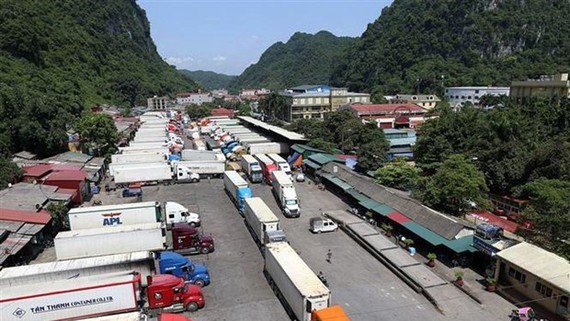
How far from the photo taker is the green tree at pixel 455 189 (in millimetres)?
27297

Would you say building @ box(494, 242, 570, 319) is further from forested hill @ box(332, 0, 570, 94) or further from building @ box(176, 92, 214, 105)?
building @ box(176, 92, 214, 105)

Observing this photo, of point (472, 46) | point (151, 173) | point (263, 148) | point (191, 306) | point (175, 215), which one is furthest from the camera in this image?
point (472, 46)

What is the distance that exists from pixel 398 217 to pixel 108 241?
18681 millimetres

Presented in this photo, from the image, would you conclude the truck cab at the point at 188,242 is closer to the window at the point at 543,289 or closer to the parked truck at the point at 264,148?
the window at the point at 543,289

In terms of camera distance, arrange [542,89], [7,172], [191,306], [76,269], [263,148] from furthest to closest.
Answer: [542,89], [263,148], [7,172], [76,269], [191,306]

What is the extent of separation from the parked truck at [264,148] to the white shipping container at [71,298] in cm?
3464

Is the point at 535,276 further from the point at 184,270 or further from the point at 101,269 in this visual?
the point at 101,269

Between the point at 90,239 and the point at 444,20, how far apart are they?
6202 inches

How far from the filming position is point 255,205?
86.4ft

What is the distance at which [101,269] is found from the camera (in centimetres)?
1783

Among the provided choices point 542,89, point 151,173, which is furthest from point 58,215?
point 542,89

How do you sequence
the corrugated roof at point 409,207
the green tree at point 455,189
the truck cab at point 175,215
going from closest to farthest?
1. the corrugated roof at point 409,207
2. the green tree at point 455,189
3. the truck cab at point 175,215

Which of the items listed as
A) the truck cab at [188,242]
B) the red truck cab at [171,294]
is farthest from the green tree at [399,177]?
the red truck cab at [171,294]

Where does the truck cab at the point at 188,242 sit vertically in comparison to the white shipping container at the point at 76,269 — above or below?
below
